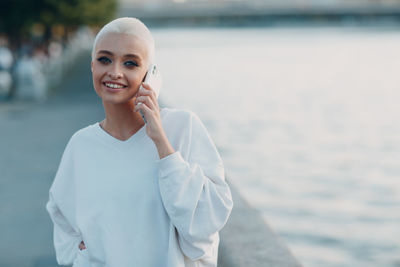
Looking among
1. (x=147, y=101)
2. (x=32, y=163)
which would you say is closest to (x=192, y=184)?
(x=147, y=101)

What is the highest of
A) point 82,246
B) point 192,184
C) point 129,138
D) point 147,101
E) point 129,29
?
point 129,29

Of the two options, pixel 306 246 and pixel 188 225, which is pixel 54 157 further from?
pixel 188 225

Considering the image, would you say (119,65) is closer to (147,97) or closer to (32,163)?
(147,97)

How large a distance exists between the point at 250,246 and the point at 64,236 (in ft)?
4.64

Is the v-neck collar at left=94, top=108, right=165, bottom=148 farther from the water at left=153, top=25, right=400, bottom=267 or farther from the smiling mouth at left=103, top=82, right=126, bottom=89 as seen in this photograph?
the water at left=153, top=25, right=400, bottom=267

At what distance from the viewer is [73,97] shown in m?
17.7

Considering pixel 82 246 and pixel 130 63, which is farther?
pixel 82 246

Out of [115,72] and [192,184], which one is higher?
[115,72]

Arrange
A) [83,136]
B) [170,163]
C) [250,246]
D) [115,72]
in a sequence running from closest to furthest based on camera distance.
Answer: [170,163] → [115,72] → [83,136] → [250,246]

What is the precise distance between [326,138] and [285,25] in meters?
121

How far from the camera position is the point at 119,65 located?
2.18m

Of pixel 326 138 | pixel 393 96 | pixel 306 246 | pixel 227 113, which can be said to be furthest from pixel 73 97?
pixel 393 96

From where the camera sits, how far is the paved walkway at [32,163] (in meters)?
5.05

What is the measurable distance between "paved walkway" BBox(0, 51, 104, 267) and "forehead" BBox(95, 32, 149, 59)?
108 inches
